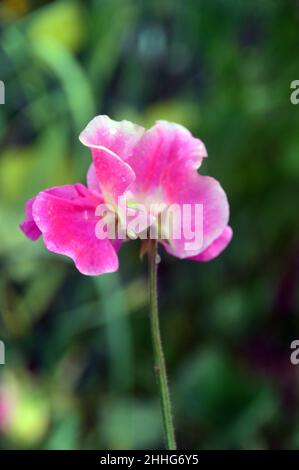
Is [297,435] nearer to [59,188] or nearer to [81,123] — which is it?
[81,123]

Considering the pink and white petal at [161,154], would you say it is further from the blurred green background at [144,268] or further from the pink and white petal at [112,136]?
the blurred green background at [144,268]

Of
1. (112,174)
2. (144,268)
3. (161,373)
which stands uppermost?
(144,268)

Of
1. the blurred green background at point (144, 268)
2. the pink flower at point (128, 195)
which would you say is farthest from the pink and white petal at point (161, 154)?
the blurred green background at point (144, 268)

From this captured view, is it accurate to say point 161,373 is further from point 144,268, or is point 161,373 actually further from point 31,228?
point 144,268

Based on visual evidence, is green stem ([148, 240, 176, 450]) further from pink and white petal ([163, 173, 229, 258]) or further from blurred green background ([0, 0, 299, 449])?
blurred green background ([0, 0, 299, 449])

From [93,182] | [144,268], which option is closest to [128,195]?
[93,182]
